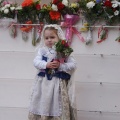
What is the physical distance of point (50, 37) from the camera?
245cm

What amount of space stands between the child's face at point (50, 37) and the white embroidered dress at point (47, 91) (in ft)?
0.16

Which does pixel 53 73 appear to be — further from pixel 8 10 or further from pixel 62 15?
pixel 8 10

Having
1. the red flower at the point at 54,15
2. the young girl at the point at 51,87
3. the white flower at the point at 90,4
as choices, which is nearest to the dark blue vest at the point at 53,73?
the young girl at the point at 51,87

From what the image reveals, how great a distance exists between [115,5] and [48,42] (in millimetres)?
681

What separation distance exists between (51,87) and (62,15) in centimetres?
74

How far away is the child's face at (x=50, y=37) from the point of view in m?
2.43

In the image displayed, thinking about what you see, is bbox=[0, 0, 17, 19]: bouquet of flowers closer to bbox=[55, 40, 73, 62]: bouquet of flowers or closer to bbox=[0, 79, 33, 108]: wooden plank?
bbox=[0, 79, 33, 108]: wooden plank

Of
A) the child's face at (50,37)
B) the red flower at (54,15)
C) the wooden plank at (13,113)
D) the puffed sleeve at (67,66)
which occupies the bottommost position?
the wooden plank at (13,113)

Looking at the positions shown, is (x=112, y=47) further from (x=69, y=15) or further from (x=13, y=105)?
(x=13, y=105)

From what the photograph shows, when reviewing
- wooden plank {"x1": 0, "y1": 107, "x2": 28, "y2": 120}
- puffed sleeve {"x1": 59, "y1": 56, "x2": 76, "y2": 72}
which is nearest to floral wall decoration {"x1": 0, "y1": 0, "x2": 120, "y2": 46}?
puffed sleeve {"x1": 59, "y1": 56, "x2": 76, "y2": 72}

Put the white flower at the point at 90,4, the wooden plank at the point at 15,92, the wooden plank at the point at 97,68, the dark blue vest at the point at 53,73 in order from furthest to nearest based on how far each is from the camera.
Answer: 1. the wooden plank at the point at 15,92
2. the wooden plank at the point at 97,68
3. the white flower at the point at 90,4
4. the dark blue vest at the point at 53,73

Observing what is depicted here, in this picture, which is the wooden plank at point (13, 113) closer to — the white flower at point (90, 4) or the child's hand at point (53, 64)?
the child's hand at point (53, 64)

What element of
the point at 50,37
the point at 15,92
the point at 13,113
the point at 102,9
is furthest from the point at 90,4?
the point at 13,113

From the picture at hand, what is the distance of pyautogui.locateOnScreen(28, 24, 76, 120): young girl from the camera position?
93.9 inches
